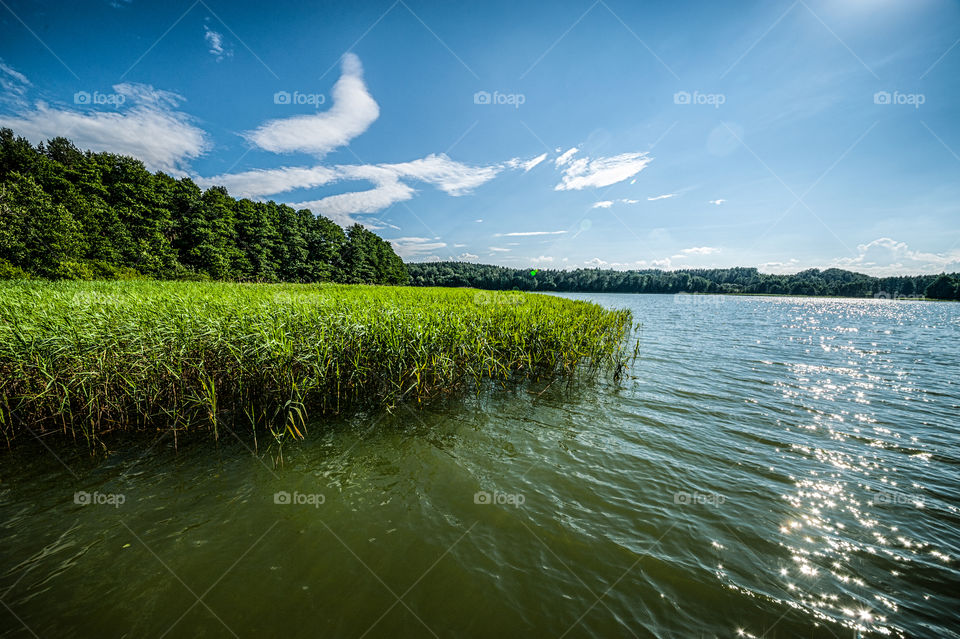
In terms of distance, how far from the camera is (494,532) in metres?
3.56

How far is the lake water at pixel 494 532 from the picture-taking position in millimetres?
2623

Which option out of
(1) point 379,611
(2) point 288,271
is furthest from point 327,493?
(2) point 288,271

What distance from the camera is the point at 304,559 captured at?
3098 millimetres

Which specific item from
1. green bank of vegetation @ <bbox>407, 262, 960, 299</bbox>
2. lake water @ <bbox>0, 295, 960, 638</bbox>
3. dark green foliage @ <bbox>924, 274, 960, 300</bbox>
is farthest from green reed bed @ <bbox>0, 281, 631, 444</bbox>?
dark green foliage @ <bbox>924, 274, 960, 300</bbox>

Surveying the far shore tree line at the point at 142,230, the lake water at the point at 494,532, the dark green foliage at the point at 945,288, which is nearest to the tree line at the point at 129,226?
the far shore tree line at the point at 142,230

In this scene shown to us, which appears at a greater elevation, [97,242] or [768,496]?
[97,242]

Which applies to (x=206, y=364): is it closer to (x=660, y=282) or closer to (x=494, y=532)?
(x=494, y=532)

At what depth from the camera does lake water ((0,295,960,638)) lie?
2.62 meters

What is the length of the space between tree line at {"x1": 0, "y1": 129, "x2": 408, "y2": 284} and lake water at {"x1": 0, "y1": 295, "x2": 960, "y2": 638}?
109 ft

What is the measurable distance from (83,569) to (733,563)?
611 centimetres

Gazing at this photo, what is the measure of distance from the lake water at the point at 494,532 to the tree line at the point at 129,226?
33078 mm

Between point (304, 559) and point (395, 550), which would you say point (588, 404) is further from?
point (304, 559)

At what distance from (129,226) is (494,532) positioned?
151 feet

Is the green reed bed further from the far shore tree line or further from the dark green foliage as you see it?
the dark green foliage
